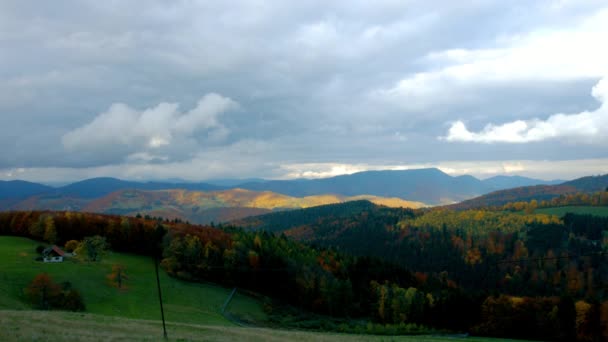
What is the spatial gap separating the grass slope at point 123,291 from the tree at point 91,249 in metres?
1.85

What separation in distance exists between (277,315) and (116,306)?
27.5 meters

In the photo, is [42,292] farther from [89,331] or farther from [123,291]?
[89,331]

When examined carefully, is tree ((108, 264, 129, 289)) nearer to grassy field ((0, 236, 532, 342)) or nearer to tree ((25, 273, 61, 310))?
grassy field ((0, 236, 532, 342))

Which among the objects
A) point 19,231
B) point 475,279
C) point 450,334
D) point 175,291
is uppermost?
point 19,231

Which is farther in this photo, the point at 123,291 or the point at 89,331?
the point at 123,291

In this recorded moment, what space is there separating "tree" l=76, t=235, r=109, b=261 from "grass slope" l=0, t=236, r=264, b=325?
1.85m

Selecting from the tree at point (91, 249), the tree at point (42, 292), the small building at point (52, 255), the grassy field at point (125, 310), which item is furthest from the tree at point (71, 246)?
the tree at point (42, 292)

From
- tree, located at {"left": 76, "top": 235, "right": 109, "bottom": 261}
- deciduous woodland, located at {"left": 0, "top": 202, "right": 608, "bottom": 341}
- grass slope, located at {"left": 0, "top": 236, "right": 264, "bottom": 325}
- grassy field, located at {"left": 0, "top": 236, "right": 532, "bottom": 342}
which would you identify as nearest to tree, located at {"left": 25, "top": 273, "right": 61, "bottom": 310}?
grass slope, located at {"left": 0, "top": 236, "right": 264, "bottom": 325}

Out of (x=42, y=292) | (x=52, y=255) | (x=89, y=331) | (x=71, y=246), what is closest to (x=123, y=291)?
(x=42, y=292)

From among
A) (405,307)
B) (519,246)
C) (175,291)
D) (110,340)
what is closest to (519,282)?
(519,246)

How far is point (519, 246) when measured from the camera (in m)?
188

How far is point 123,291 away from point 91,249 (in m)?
18.8

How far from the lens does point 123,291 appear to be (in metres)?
69.2

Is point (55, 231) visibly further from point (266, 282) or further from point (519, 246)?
point (519, 246)
